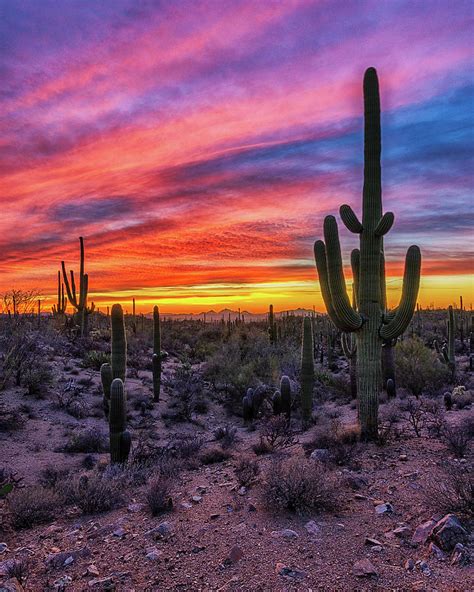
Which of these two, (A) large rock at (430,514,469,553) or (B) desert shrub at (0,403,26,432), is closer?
(A) large rock at (430,514,469,553)

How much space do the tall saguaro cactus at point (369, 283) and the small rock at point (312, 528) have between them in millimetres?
4182

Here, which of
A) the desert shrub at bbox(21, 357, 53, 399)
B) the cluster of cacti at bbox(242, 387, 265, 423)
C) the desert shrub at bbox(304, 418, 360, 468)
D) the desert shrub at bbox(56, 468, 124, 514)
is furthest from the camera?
the desert shrub at bbox(21, 357, 53, 399)

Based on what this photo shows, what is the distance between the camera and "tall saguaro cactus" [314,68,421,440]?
9484mm

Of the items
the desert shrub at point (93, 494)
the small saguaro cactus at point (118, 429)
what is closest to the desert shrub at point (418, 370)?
the small saguaro cactus at point (118, 429)

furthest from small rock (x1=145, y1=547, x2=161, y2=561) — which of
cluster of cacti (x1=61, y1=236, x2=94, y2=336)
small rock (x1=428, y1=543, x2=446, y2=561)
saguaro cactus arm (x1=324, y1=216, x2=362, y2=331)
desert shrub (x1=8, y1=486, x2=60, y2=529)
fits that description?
cluster of cacti (x1=61, y1=236, x2=94, y2=336)

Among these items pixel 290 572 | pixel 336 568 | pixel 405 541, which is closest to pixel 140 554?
pixel 290 572

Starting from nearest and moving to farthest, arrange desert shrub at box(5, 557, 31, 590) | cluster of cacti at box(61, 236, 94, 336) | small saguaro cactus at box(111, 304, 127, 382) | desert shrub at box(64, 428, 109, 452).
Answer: desert shrub at box(5, 557, 31, 590), desert shrub at box(64, 428, 109, 452), small saguaro cactus at box(111, 304, 127, 382), cluster of cacti at box(61, 236, 94, 336)

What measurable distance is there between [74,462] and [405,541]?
8441mm

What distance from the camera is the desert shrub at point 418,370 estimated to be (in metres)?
17.5

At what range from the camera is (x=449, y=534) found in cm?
468

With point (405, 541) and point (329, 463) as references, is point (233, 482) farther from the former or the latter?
point (405, 541)

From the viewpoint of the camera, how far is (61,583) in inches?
186

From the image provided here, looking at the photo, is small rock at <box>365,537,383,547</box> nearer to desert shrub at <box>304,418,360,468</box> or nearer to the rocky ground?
the rocky ground

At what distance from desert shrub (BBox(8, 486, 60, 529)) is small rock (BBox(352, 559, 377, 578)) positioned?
4.51 meters
